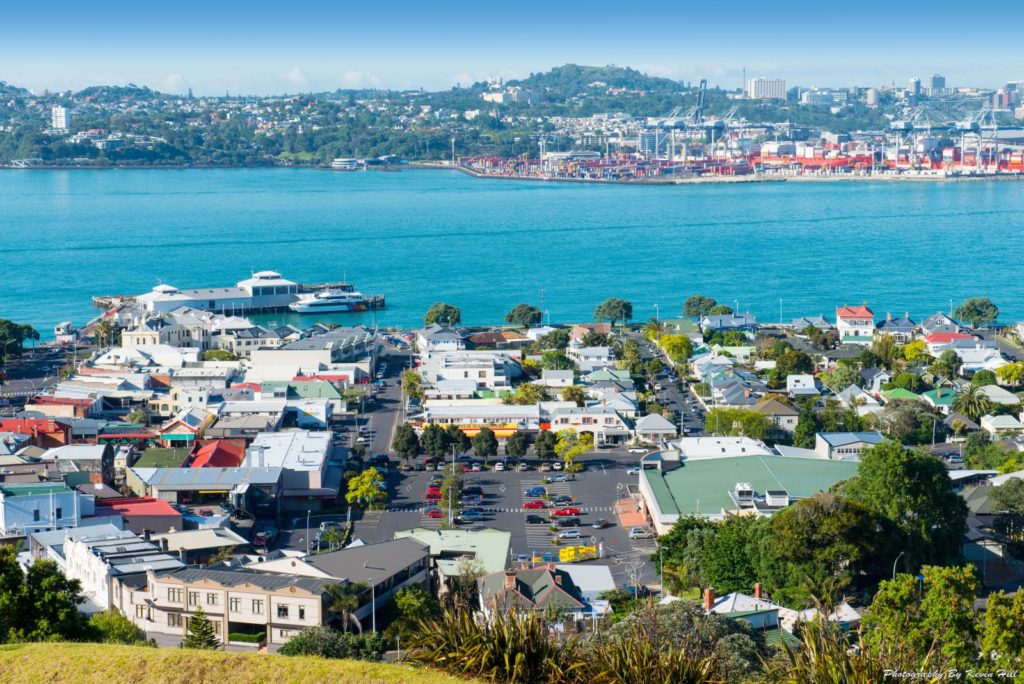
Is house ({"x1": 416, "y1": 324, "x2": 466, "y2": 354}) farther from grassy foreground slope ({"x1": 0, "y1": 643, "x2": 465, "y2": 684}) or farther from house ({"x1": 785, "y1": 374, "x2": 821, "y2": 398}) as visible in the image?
grassy foreground slope ({"x1": 0, "y1": 643, "x2": 465, "y2": 684})

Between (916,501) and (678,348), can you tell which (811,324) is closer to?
(678,348)

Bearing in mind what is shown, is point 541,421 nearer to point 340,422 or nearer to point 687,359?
point 340,422

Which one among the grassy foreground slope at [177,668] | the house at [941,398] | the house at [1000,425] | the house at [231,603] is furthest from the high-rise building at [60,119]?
the grassy foreground slope at [177,668]

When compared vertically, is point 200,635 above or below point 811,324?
above

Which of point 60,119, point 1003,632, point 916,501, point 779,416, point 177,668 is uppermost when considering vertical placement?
point 60,119

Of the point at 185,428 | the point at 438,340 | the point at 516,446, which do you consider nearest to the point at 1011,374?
the point at 516,446

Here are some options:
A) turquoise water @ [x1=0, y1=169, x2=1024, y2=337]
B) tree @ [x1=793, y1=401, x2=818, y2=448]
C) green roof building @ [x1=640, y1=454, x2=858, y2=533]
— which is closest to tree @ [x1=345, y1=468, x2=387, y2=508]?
green roof building @ [x1=640, y1=454, x2=858, y2=533]
